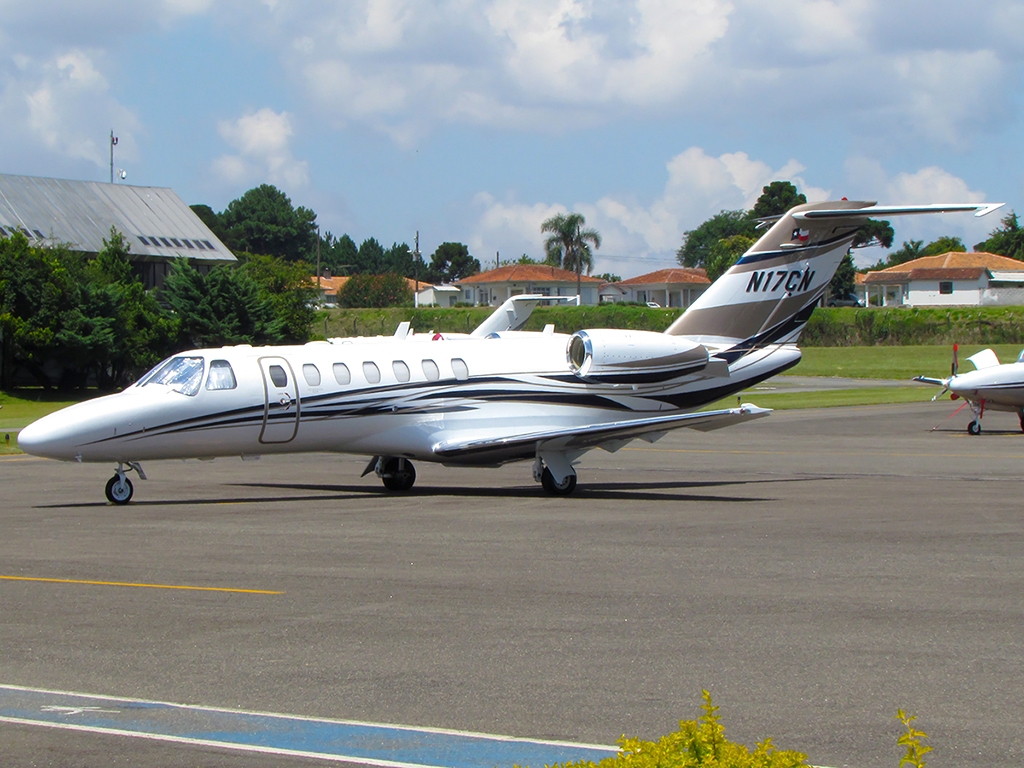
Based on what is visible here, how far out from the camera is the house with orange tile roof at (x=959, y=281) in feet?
366

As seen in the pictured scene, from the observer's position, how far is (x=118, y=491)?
19250 mm

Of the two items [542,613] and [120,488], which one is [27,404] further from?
[542,613]

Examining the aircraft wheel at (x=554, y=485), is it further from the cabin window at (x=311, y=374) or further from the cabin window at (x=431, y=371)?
the cabin window at (x=311, y=374)

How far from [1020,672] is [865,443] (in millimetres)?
23411

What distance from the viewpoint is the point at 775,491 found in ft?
67.9

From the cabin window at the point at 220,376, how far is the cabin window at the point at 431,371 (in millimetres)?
3317

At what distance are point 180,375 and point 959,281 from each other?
105m

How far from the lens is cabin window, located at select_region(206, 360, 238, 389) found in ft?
63.1

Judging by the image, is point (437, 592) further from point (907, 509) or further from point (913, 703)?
point (907, 509)

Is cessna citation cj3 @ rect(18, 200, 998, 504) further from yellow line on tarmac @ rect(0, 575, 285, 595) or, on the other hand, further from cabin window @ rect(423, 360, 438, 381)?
yellow line on tarmac @ rect(0, 575, 285, 595)

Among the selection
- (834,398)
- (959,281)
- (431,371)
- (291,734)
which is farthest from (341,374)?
(959,281)

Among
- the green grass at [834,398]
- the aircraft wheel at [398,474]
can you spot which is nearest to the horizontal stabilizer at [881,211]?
the aircraft wheel at [398,474]

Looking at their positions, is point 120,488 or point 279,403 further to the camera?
point 279,403

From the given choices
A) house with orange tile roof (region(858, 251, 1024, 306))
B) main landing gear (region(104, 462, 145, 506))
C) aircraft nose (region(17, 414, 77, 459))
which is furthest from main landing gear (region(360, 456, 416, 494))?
house with orange tile roof (region(858, 251, 1024, 306))
